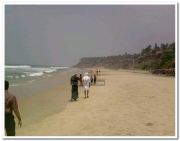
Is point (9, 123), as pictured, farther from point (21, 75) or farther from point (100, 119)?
point (21, 75)

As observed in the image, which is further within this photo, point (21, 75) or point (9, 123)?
point (21, 75)

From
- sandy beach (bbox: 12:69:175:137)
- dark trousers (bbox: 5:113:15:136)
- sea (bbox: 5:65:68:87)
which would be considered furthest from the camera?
sea (bbox: 5:65:68:87)

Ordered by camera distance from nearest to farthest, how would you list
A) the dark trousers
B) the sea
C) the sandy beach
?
the dark trousers
the sandy beach
the sea

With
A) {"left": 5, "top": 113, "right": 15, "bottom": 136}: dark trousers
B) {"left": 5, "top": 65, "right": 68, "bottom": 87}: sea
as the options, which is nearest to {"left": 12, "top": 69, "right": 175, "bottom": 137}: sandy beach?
{"left": 5, "top": 113, "right": 15, "bottom": 136}: dark trousers

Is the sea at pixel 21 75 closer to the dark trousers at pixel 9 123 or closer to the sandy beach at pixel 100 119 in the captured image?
the sandy beach at pixel 100 119

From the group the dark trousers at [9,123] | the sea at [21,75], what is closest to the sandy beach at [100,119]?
the dark trousers at [9,123]

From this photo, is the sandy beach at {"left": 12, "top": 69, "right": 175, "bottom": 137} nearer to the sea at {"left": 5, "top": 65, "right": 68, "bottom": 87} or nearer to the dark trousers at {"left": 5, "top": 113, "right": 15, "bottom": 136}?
the dark trousers at {"left": 5, "top": 113, "right": 15, "bottom": 136}

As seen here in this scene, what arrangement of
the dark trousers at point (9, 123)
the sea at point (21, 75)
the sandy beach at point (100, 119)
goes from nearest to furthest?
the dark trousers at point (9, 123)
the sandy beach at point (100, 119)
the sea at point (21, 75)

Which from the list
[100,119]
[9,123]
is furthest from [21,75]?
[9,123]

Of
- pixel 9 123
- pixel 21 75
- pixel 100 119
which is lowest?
pixel 21 75

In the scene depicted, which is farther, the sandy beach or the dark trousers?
the sandy beach

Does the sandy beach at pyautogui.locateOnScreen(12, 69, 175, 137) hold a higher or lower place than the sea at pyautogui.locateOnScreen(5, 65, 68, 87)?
higher

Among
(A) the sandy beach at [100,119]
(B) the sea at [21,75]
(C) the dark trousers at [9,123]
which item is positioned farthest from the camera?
(B) the sea at [21,75]
